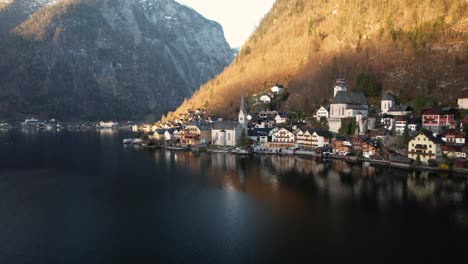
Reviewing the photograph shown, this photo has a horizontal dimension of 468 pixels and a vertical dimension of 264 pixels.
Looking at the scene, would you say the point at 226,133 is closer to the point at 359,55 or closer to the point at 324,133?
the point at 324,133

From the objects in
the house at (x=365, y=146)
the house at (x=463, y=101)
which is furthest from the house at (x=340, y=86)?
the house at (x=463, y=101)

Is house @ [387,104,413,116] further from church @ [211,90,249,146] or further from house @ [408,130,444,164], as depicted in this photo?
church @ [211,90,249,146]

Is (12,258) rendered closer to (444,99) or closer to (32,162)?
(32,162)

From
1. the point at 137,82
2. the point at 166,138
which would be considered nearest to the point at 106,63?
the point at 137,82

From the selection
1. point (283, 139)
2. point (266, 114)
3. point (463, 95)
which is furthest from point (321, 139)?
point (266, 114)

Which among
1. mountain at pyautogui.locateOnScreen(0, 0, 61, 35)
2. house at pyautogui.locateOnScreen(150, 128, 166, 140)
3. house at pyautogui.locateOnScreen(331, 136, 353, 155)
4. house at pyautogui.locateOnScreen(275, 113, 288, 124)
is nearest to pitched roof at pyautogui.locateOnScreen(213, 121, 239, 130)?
house at pyautogui.locateOnScreen(275, 113, 288, 124)

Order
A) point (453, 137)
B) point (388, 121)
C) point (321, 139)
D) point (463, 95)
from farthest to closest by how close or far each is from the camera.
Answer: point (321, 139) < point (388, 121) < point (463, 95) < point (453, 137)

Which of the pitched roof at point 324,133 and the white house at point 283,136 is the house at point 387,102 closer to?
the pitched roof at point 324,133
